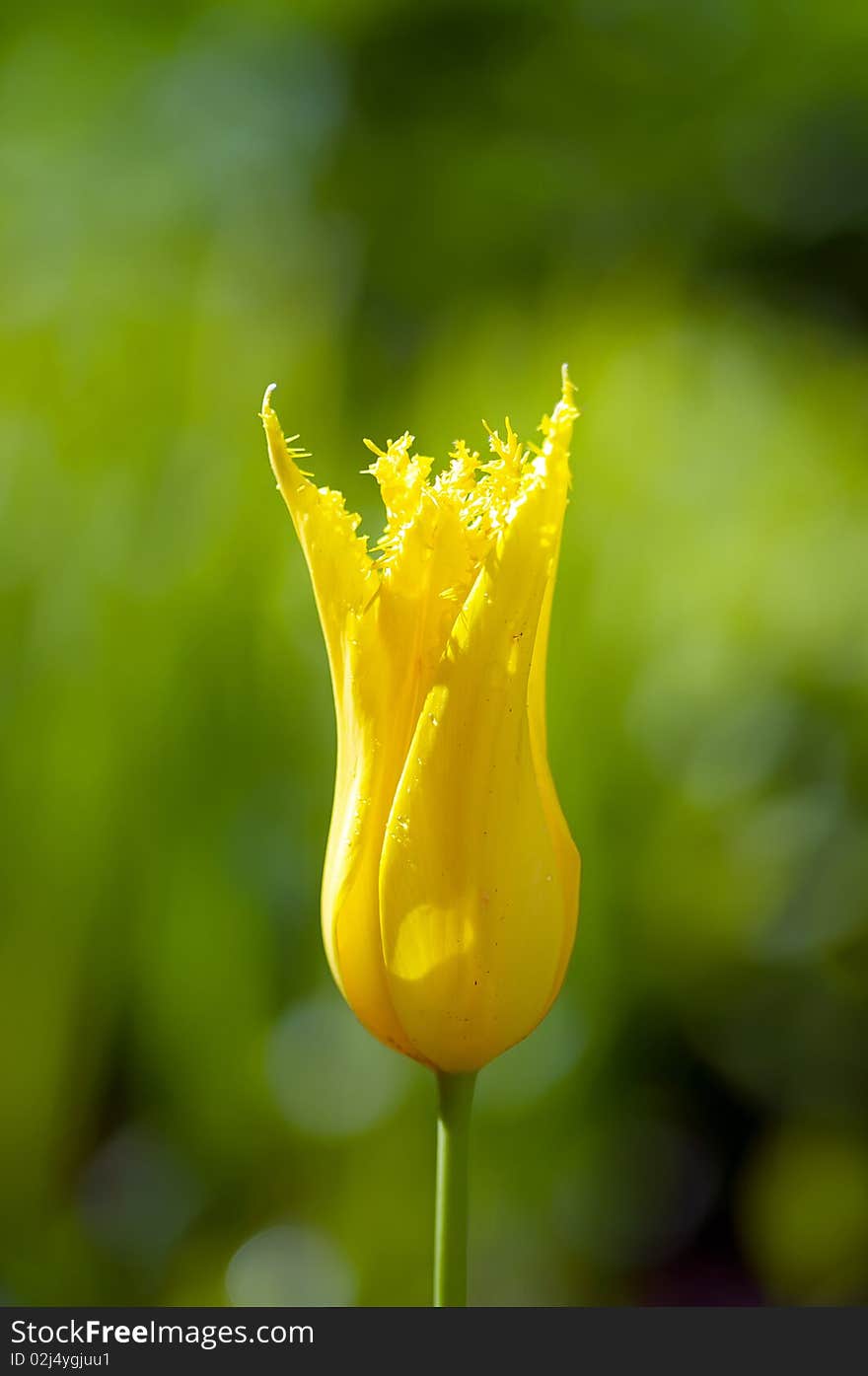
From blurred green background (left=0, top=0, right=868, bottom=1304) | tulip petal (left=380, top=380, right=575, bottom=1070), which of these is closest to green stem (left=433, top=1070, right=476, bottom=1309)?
tulip petal (left=380, top=380, right=575, bottom=1070)

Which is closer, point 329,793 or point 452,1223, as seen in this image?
point 452,1223

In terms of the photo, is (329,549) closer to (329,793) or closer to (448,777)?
(448,777)

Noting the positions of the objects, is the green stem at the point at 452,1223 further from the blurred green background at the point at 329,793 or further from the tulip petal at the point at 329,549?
the blurred green background at the point at 329,793

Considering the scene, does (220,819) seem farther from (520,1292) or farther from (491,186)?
(491,186)

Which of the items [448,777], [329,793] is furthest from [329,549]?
[329,793]

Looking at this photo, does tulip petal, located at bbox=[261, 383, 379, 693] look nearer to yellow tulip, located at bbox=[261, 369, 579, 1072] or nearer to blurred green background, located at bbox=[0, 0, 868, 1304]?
yellow tulip, located at bbox=[261, 369, 579, 1072]

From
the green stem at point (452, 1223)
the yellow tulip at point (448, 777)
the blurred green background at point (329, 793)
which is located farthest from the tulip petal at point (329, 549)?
the blurred green background at point (329, 793)
